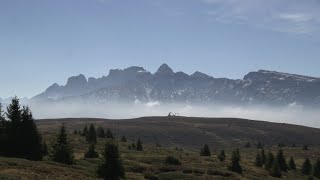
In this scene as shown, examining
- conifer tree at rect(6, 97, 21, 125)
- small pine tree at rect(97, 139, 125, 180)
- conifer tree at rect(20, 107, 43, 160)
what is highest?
conifer tree at rect(6, 97, 21, 125)

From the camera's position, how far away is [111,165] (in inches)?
1966

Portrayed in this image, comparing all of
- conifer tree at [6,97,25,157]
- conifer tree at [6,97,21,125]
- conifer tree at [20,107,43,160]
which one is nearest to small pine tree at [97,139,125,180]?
conifer tree at [20,107,43,160]

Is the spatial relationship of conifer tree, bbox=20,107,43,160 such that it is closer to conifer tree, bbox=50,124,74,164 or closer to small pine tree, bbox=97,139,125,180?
conifer tree, bbox=50,124,74,164

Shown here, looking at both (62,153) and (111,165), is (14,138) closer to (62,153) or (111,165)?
(62,153)

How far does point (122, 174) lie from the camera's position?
50.8 m

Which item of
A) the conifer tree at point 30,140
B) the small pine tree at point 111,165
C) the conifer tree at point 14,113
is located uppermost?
the conifer tree at point 14,113

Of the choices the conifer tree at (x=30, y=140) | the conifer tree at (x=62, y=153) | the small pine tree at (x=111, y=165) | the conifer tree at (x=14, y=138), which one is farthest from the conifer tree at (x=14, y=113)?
the small pine tree at (x=111, y=165)

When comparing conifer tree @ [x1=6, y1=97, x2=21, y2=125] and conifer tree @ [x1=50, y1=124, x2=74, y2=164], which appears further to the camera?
conifer tree @ [x1=50, y1=124, x2=74, y2=164]

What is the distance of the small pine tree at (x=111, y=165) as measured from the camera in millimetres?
49375

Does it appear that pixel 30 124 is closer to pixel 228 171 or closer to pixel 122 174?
pixel 122 174

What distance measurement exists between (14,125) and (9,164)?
10.6m

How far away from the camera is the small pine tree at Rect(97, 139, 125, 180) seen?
49375 millimetres

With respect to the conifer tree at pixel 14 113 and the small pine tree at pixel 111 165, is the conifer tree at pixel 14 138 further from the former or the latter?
the small pine tree at pixel 111 165

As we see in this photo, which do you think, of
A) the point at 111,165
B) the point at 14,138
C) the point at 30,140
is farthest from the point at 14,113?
the point at 111,165
